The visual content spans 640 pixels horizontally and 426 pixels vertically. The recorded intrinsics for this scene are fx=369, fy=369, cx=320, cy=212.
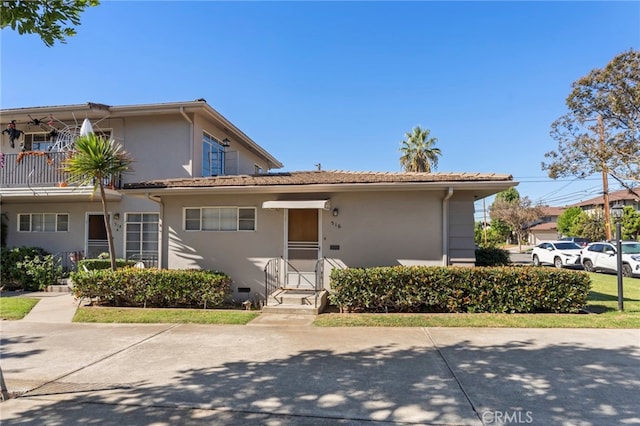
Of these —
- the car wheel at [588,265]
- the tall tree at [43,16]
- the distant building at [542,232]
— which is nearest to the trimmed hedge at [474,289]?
the tall tree at [43,16]

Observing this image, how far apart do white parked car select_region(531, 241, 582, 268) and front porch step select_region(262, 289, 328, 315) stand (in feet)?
53.9

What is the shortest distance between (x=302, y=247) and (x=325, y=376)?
5548mm

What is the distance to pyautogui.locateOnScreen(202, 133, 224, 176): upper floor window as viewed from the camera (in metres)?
14.5

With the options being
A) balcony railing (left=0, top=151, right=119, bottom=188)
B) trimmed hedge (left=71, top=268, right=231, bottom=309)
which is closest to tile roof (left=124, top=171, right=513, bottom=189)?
trimmed hedge (left=71, top=268, right=231, bottom=309)

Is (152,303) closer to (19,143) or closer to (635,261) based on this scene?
(19,143)

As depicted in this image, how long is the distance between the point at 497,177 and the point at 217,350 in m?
7.30

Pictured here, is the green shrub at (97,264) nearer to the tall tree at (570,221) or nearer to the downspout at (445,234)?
the downspout at (445,234)

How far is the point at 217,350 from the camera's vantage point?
6082 millimetres

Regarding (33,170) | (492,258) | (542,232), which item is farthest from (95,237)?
(542,232)

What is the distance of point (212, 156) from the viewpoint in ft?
50.0

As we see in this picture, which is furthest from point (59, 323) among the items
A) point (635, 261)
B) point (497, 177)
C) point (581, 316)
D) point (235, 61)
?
point (635, 261)

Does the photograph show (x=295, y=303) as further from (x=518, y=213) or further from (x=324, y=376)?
(x=518, y=213)

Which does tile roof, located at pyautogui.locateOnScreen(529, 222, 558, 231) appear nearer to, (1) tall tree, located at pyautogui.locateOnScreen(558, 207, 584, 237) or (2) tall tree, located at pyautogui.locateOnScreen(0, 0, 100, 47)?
(1) tall tree, located at pyautogui.locateOnScreen(558, 207, 584, 237)

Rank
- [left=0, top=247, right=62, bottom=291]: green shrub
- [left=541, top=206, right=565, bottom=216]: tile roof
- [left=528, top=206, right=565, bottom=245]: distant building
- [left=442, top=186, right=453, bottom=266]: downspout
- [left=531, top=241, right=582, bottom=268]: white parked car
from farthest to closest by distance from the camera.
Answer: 1. [left=541, top=206, right=565, bottom=216]: tile roof
2. [left=528, top=206, right=565, bottom=245]: distant building
3. [left=531, top=241, right=582, bottom=268]: white parked car
4. [left=0, top=247, right=62, bottom=291]: green shrub
5. [left=442, top=186, right=453, bottom=266]: downspout
